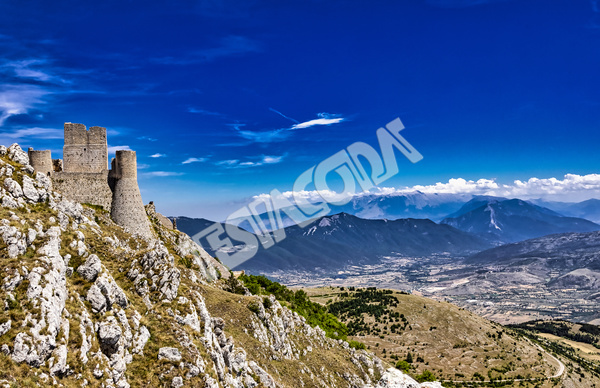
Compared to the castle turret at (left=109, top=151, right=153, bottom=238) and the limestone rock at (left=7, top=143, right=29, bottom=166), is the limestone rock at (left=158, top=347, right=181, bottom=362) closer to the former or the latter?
the limestone rock at (left=7, top=143, right=29, bottom=166)

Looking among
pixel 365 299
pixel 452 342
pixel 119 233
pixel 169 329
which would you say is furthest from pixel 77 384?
pixel 365 299

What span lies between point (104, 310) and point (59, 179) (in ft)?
90.1

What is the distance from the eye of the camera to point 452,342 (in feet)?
454

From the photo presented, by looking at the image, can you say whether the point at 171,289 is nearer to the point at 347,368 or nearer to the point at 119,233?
the point at 119,233

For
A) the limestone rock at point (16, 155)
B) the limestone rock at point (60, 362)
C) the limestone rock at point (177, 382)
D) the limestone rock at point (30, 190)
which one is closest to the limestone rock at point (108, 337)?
the limestone rock at point (60, 362)

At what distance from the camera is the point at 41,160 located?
43.9m

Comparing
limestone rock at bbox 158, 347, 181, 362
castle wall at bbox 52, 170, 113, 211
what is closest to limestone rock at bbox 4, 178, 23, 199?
limestone rock at bbox 158, 347, 181, 362

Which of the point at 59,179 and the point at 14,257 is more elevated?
the point at 59,179

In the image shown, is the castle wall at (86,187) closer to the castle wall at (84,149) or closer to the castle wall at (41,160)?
the castle wall at (84,149)

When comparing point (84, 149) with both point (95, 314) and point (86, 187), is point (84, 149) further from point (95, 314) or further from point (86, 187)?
point (95, 314)

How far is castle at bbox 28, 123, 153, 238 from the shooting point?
4694cm

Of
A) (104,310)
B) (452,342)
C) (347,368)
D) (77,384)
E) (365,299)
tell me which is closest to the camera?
(77,384)

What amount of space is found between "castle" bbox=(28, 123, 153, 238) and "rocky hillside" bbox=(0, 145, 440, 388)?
10.7 feet

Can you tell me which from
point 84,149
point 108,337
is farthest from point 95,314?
point 84,149
